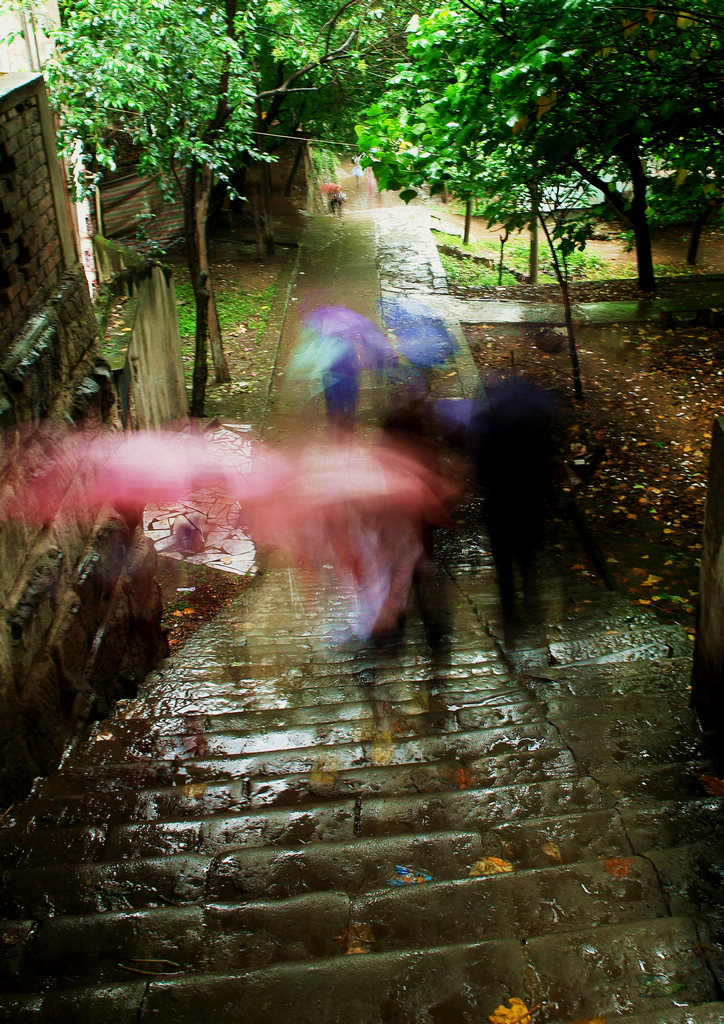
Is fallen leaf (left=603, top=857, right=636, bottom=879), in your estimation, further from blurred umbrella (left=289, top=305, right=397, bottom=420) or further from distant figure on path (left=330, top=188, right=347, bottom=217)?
distant figure on path (left=330, top=188, right=347, bottom=217)

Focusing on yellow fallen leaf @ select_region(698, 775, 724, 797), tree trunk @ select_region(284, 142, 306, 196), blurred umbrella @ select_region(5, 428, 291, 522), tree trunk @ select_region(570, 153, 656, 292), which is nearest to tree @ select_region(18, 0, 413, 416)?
blurred umbrella @ select_region(5, 428, 291, 522)

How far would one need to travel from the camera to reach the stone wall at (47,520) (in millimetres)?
3311

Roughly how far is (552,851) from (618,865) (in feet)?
0.86

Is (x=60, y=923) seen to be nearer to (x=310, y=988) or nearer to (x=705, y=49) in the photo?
(x=310, y=988)

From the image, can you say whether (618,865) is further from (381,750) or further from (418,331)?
(418,331)

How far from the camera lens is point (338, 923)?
2.46 m

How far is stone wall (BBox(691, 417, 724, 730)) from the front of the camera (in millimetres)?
3447

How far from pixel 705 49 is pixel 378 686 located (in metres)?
5.88

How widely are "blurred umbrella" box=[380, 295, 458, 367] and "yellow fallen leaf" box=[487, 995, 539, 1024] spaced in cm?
1067

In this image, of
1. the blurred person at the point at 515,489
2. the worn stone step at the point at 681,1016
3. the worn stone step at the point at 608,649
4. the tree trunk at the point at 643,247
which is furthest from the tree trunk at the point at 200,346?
the worn stone step at the point at 681,1016

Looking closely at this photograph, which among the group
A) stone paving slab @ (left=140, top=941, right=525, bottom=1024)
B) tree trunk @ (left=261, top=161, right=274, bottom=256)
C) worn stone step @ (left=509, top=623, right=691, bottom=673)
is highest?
tree trunk @ (left=261, top=161, right=274, bottom=256)

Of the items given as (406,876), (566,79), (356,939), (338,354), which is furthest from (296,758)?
(338,354)

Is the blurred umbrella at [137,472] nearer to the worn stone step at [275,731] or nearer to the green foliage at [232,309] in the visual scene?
the worn stone step at [275,731]

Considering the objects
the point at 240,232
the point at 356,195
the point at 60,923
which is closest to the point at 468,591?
the point at 60,923
